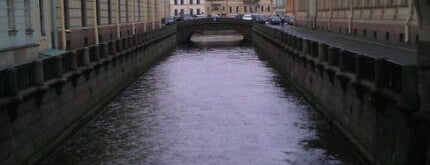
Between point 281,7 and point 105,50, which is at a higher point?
point 281,7

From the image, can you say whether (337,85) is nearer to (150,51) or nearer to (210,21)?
(150,51)

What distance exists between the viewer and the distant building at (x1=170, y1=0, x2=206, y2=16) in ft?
471

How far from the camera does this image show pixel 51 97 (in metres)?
16.6

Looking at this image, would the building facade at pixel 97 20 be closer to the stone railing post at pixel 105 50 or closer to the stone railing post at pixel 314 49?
the stone railing post at pixel 105 50

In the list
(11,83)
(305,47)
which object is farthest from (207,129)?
(305,47)

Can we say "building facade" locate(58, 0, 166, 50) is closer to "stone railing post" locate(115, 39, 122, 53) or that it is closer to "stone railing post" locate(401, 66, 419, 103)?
"stone railing post" locate(115, 39, 122, 53)

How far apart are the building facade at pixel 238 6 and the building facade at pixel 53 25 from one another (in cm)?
10049

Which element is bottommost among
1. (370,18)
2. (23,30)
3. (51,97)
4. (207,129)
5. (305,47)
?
(207,129)

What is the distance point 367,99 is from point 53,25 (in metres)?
15.1

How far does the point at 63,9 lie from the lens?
27734mm

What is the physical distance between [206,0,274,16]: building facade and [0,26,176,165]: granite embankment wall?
11743cm

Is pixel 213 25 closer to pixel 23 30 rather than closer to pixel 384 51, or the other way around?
pixel 384 51

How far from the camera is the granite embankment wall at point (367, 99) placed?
11117 mm

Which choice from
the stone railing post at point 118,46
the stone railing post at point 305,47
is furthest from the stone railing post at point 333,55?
the stone railing post at point 118,46
